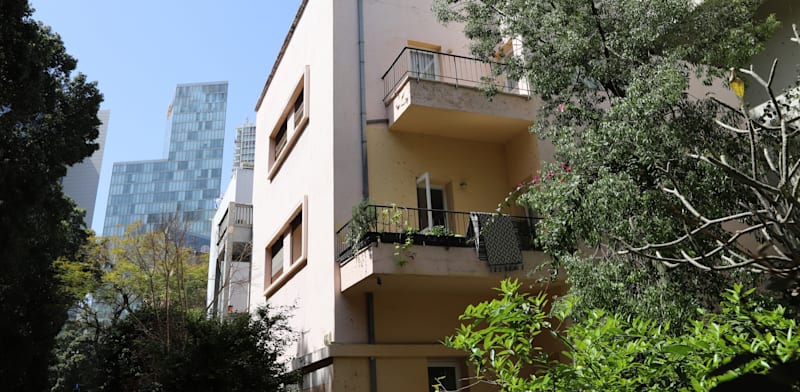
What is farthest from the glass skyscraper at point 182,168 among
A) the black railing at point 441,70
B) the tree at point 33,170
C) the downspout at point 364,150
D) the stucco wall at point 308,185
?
the black railing at point 441,70

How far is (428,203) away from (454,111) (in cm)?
201

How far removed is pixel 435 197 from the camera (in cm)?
1265

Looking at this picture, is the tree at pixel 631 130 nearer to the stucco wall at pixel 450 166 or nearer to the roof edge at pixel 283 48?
the stucco wall at pixel 450 166

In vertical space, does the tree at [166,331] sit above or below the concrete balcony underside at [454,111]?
below

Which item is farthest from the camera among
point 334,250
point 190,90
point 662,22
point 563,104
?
point 190,90

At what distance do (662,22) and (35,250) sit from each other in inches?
687

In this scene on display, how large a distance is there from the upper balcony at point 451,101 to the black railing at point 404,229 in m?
Result: 1.90

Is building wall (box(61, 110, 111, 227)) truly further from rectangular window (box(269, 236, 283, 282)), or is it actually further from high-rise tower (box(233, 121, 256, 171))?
rectangular window (box(269, 236, 283, 282))

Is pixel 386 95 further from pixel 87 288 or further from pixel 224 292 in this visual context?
pixel 87 288

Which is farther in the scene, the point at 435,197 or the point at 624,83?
the point at 435,197

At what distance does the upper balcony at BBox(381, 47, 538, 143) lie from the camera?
11.3 meters

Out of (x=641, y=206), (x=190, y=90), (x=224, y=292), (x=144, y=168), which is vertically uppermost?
(x=190, y=90)

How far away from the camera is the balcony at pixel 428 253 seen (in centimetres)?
975

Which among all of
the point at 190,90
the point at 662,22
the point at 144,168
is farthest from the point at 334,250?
the point at 190,90
